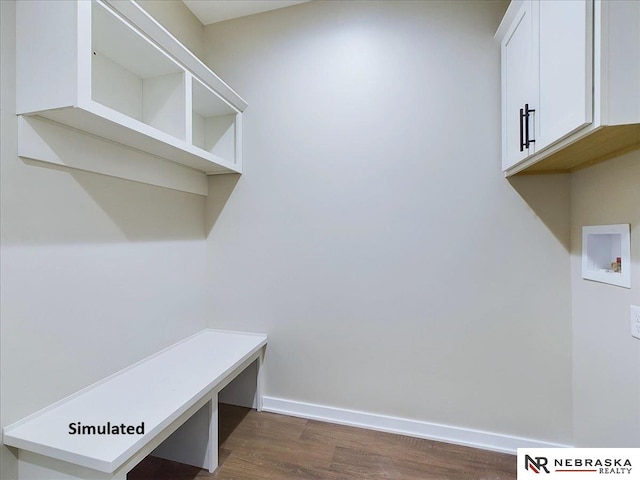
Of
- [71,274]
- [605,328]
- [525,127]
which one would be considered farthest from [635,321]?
[71,274]

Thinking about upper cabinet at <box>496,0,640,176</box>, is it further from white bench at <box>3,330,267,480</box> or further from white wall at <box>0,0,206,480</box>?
white wall at <box>0,0,206,480</box>

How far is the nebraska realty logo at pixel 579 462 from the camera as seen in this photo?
47.8 inches

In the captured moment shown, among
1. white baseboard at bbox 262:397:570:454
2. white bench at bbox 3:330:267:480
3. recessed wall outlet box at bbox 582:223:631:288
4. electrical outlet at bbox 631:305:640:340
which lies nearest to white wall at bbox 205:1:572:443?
white baseboard at bbox 262:397:570:454

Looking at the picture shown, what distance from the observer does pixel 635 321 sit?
1.20 m

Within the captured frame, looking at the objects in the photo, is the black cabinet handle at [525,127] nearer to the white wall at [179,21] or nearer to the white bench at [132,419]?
the white bench at [132,419]

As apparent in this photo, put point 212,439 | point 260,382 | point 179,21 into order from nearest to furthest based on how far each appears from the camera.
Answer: point 212,439 → point 179,21 → point 260,382

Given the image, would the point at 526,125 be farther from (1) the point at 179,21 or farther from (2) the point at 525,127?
(1) the point at 179,21

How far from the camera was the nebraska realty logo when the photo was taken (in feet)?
3.99

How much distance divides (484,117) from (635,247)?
100 centimetres

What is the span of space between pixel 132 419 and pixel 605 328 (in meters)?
2.18

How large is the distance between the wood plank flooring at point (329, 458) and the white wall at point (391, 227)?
171 mm

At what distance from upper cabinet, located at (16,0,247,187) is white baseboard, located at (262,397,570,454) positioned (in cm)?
178

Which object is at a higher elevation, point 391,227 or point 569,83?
point 569,83

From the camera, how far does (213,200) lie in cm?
225
